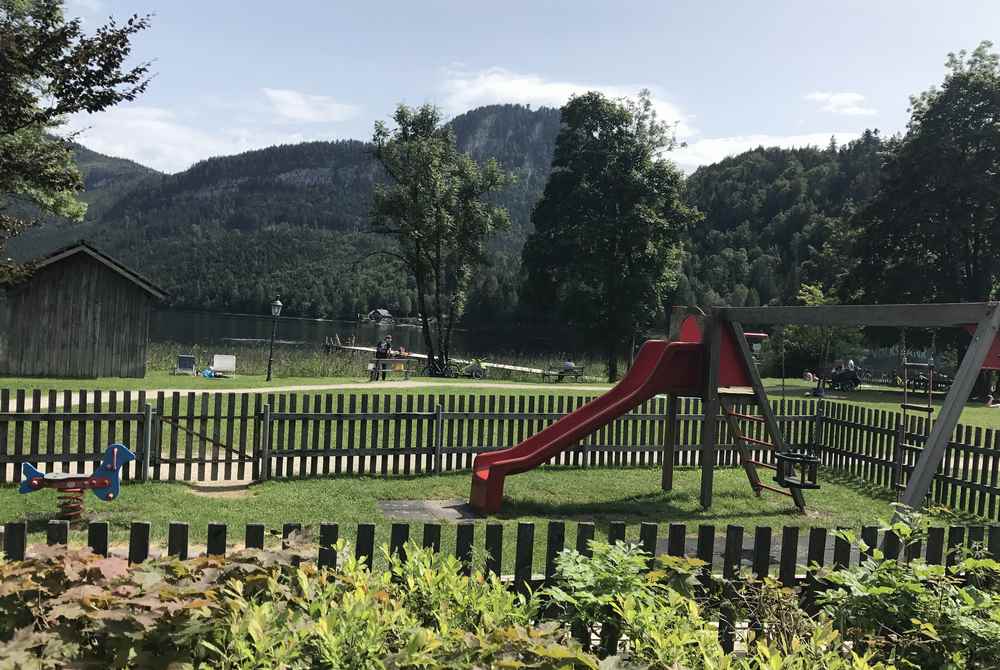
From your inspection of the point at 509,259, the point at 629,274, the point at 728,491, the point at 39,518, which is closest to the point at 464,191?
the point at 629,274

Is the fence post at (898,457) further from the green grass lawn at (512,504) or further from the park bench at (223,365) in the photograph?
the park bench at (223,365)

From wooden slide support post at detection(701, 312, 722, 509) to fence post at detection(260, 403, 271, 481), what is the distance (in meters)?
5.97

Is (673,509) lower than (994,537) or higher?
lower

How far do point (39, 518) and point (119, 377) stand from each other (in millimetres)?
19947

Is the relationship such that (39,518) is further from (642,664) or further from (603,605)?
(642,664)

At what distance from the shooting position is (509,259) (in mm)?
134500

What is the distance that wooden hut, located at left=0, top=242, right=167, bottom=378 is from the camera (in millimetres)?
26219

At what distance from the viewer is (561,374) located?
1444 inches

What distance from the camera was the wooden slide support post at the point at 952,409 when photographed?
7.70m

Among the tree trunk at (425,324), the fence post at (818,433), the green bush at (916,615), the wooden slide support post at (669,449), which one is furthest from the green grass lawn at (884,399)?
the green bush at (916,615)

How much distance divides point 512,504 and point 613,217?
3366cm

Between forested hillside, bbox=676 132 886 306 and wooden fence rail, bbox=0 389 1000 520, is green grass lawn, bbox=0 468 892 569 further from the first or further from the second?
forested hillside, bbox=676 132 886 306

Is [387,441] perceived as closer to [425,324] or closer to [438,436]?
[438,436]

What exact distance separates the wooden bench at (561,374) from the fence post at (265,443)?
1006 inches
